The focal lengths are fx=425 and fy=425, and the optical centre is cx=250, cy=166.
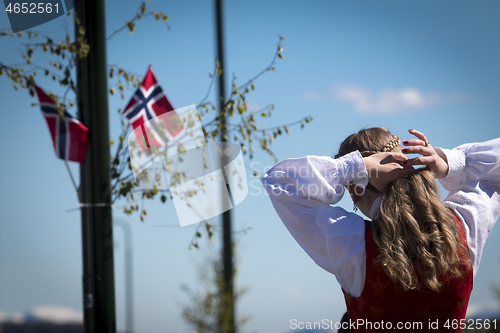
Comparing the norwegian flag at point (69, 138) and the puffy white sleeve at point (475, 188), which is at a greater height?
the norwegian flag at point (69, 138)

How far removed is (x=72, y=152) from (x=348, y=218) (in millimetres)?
1766

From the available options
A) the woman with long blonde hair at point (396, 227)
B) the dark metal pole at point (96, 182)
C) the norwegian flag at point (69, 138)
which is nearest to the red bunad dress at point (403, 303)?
the woman with long blonde hair at point (396, 227)

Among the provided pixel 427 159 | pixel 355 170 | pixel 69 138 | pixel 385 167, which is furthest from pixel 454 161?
pixel 69 138

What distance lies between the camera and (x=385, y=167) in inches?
59.4

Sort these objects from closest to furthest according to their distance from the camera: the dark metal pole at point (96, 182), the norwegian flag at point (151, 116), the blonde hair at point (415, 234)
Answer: the blonde hair at point (415, 234), the dark metal pole at point (96, 182), the norwegian flag at point (151, 116)

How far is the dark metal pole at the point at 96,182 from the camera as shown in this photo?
7.98 ft

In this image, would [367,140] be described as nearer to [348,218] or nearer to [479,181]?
[348,218]

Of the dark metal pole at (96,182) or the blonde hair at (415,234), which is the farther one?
the dark metal pole at (96,182)

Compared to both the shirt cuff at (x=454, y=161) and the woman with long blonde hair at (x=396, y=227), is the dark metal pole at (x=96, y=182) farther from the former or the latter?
the shirt cuff at (x=454, y=161)

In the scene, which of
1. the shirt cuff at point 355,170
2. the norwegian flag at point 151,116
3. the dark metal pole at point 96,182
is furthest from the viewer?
the norwegian flag at point 151,116

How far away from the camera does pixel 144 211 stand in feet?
9.72

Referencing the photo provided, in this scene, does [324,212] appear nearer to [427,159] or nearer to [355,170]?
[355,170]

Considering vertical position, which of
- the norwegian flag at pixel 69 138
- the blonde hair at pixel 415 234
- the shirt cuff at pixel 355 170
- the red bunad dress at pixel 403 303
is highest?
the norwegian flag at pixel 69 138

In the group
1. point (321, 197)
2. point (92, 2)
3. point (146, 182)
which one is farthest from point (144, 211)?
point (321, 197)
